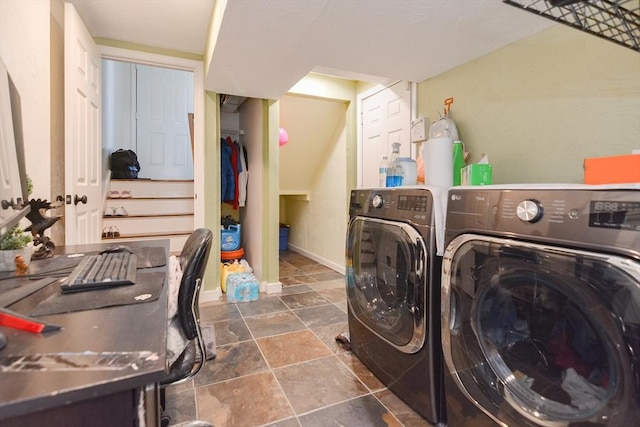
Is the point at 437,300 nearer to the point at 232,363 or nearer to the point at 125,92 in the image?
the point at 232,363

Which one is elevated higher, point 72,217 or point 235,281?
point 72,217

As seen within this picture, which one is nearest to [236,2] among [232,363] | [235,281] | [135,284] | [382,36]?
[382,36]

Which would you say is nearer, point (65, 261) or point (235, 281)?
point (65, 261)

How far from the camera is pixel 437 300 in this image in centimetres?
Answer: 126

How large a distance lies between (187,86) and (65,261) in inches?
156

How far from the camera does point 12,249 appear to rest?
3.48ft

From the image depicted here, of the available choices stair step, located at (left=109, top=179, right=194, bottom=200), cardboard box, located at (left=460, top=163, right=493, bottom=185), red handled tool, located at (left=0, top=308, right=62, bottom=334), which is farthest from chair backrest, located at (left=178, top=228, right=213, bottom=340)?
stair step, located at (left=109, top=179, right=194, bottom=200)

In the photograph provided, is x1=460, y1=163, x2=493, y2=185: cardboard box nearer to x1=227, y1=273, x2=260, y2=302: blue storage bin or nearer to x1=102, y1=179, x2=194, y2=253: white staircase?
x1=227, y1=273, x2=260, y2=302: blue storage bin

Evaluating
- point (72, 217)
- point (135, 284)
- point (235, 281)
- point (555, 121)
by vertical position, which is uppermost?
point (555, 121)

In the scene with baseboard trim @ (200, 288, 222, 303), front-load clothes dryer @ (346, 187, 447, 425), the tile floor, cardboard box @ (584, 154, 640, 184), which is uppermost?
cardboard box @ (584, 154, 640, 184)

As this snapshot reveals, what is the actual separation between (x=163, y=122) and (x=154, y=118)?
4.7 inches

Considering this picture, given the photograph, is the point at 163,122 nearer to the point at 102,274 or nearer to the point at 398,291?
the point at 102,274

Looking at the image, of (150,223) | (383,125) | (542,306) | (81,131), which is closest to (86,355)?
(542,306)

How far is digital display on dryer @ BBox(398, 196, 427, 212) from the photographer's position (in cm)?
131
